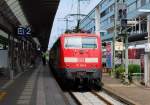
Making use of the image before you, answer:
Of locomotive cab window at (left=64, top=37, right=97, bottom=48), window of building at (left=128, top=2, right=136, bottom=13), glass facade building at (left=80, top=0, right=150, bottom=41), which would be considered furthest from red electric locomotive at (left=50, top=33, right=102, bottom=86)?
window of building at (left=128, top=2, right=136, bottom=13)

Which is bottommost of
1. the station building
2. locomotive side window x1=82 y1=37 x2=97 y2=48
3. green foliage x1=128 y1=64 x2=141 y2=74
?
green foliage x1=128 y1=64 x2=141 y2=74

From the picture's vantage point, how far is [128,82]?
90.0 ft

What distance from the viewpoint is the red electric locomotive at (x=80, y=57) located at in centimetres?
2497

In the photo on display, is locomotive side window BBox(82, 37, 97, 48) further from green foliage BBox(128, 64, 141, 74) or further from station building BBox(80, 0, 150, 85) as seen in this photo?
green foliage BBox(128, 64, 141, 74)

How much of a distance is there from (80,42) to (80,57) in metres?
0.96

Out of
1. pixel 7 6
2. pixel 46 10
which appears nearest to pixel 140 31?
pixel 46 10

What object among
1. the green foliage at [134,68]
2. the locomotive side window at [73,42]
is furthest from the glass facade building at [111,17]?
the locomotive side window at [73,42]

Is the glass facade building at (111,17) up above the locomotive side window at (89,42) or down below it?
above

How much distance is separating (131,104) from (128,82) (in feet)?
33.4

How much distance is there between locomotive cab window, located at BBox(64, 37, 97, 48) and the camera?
1016 inches

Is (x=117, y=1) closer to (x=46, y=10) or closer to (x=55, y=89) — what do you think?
(x=46, y=10)

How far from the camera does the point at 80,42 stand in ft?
85.0

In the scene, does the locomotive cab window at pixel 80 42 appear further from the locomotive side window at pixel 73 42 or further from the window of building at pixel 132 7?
the window of building at pixel 132 7

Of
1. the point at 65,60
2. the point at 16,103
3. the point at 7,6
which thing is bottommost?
the point at 16,103
